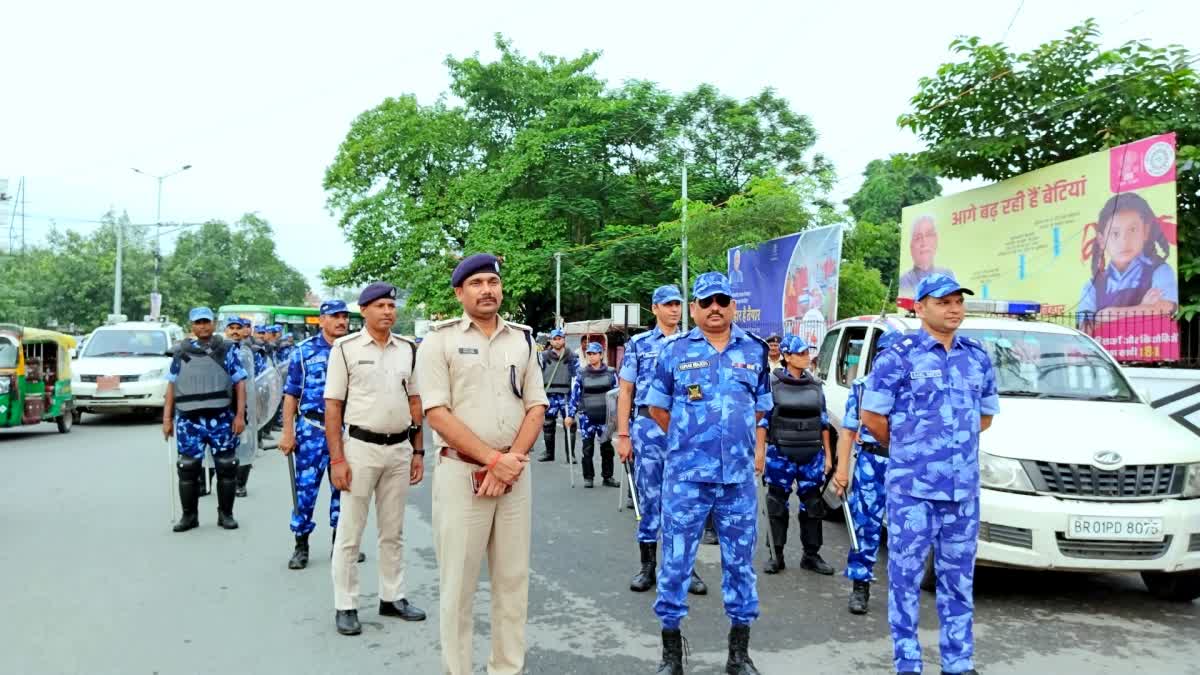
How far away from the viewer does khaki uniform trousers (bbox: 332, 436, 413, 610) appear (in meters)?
4.74

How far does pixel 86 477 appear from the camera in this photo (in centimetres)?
1001

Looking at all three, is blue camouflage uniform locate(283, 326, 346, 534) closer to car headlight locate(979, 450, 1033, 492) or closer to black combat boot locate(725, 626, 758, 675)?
black combat boot locate(725, 626, 758, 675)

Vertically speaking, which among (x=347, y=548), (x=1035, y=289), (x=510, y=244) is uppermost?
(x=510, y=244)

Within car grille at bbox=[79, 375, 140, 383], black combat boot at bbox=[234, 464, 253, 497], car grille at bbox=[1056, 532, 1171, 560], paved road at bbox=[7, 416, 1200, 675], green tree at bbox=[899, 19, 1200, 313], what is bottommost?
paved road at bbox=[7, 416, 1200, 675]

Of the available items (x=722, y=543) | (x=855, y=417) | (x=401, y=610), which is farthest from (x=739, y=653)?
(x=401, y=610)

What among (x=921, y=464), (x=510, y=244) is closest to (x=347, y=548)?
(x=921, y=464)

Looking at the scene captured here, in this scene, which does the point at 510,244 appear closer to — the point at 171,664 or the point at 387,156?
the point at 387,156

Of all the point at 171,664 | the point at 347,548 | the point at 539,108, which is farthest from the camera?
the point at 539,108

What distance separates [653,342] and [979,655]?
2.66 meters

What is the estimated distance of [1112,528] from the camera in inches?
189

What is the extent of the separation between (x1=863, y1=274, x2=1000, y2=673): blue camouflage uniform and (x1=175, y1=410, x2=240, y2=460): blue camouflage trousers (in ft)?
17.7

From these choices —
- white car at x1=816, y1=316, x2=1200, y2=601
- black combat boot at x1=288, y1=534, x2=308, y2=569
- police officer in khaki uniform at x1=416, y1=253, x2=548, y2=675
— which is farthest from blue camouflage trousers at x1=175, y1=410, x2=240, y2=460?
white car at x1=816, y1=316, x2=1200, y2=601

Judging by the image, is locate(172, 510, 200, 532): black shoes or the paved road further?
locate(172, 510, 200, 532): black shoes

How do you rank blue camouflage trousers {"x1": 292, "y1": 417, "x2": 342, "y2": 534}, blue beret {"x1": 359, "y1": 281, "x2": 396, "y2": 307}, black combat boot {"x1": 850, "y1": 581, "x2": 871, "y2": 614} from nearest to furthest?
1. blue beret {"x1": 359, "y1": 281, "x2": 396, "y2": 307}
2. black combat boot {"x1": 850, "y1": 581, "x2": 871, "y2": 614}
3. blue camouflage trousers {"x1": 292, "y1": 417, "x2": 342, "y2": 534}
